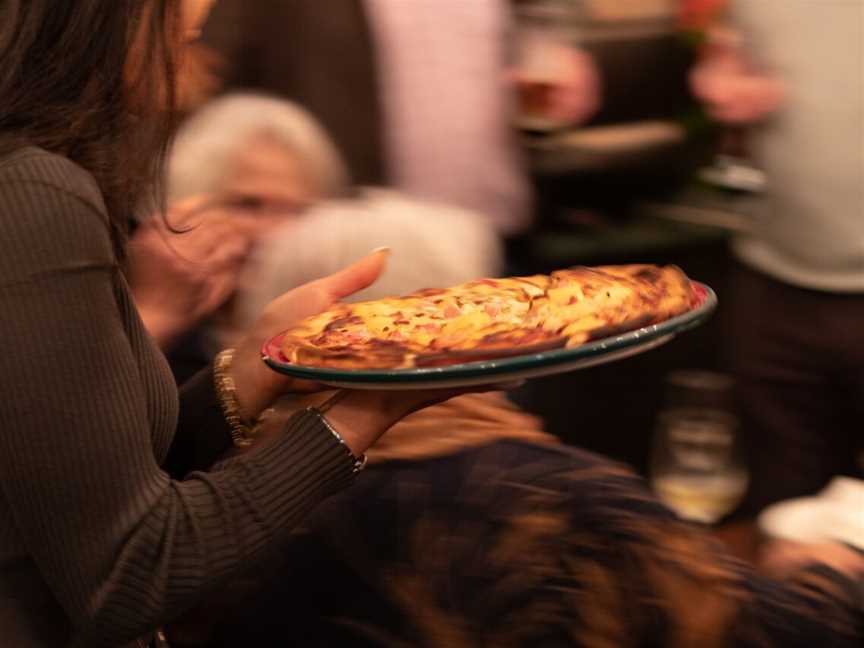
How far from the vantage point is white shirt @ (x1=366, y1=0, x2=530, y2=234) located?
247 cm

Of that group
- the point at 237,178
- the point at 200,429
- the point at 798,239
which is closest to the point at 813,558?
the point at 200,429

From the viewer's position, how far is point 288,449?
3.23 feet

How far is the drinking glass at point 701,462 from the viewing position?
2.37 metres

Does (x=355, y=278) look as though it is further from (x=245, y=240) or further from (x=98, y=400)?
(x=245, y=240)

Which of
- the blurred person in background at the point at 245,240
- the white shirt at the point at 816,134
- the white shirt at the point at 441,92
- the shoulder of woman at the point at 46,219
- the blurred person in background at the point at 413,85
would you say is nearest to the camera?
the shoulder of woman at the point at 46,219

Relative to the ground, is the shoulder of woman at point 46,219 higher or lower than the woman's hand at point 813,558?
higher

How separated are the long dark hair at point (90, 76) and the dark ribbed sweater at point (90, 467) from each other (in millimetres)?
64

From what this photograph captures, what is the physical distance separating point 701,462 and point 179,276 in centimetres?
132

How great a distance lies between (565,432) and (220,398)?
90.1 inches

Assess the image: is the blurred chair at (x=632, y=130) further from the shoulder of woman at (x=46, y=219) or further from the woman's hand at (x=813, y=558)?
the shoulder of woman at (x=46, y=219)

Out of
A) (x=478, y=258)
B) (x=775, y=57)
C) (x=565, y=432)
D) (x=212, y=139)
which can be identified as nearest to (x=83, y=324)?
(x=478, y=258)

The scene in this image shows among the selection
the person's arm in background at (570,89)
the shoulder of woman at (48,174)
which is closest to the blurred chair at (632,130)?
the person's arm in background at (570,89)

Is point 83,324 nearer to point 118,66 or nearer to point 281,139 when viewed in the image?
point 118,66

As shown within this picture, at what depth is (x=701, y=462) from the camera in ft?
7.98
